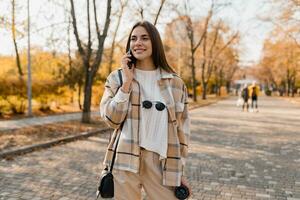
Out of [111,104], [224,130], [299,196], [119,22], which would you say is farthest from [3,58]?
[111,104]

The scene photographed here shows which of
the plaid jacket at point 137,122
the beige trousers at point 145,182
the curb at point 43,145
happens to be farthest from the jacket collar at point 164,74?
the curb at point 43,145

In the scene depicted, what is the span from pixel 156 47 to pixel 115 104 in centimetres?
49

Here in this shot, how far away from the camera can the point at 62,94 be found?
68.2ft

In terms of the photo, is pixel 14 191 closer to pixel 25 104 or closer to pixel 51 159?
pixel 51 159

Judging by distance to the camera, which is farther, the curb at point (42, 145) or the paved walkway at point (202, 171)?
the curb at point (42, 145)

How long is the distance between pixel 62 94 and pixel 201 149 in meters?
13.2

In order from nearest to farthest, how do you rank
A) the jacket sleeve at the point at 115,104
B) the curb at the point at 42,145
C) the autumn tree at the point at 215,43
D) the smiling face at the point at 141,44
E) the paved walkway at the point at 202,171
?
1. the jacket sleeve at the point at 115,104
2. the smiling face at the point at 141,44
3. the paved walkway at the point at 202,171
4. the curb at the point at 42,145
5. the autumn tree at the point at 215,43

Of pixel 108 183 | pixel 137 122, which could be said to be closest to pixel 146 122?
pixel 137 122

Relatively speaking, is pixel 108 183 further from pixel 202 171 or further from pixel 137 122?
pixel 202 171

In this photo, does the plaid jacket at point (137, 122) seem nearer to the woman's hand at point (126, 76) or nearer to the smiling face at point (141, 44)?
the woman's hand at point (126, 76)

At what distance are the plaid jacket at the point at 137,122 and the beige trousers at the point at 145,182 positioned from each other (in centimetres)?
5

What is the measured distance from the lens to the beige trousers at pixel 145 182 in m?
2.38

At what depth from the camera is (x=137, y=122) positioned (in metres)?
2.38

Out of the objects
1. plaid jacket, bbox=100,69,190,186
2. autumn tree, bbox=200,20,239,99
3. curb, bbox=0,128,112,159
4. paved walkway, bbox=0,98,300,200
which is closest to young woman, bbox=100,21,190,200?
plaid jacket, bbox=100,69,190,186
